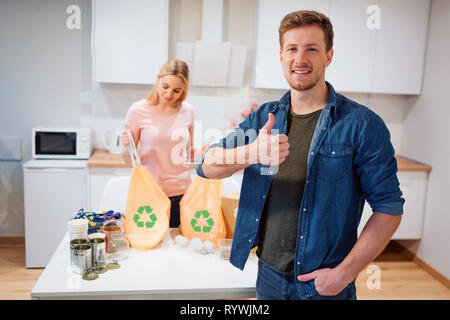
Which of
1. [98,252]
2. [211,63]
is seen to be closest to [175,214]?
[98,252]

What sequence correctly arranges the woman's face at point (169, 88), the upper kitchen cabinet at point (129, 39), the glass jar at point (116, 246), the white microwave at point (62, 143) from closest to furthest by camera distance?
the glass jar at point (116, 246), the woman's face at point (169, 88), the upper kitchen cabinet at point (129, 39), the white microwave at point (62, 143)

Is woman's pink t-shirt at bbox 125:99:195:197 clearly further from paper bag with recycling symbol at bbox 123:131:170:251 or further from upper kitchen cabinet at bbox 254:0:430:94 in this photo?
upper kitchen cabinet at bbox 254:0:430:94

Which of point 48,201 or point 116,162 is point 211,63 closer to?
point 116,162

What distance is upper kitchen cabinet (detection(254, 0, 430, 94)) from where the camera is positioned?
2.58 m

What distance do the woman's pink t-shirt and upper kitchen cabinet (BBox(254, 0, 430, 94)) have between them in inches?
41.1

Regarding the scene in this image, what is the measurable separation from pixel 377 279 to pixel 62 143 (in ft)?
7.19

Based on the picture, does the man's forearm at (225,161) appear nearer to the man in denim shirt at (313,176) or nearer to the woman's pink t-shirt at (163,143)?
the man in denim shirt at (313,176)

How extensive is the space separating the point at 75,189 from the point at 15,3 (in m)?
1.10

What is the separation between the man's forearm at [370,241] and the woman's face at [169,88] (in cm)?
110

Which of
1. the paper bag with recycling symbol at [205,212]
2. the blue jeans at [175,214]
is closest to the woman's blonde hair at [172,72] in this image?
the blue jeans at [175,214]

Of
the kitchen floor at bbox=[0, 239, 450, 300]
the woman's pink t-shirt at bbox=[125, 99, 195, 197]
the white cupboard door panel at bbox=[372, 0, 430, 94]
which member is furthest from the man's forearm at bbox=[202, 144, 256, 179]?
the white cupboard door panel at bbox=[372, 0, 430, 94]

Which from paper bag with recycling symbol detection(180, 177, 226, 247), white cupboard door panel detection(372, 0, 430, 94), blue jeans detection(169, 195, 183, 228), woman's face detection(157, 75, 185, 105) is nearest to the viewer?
paper bag with recycling symbol detection(180, 177, 226, 247)

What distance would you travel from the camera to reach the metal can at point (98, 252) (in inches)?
46.6

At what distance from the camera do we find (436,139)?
261 centimetres
